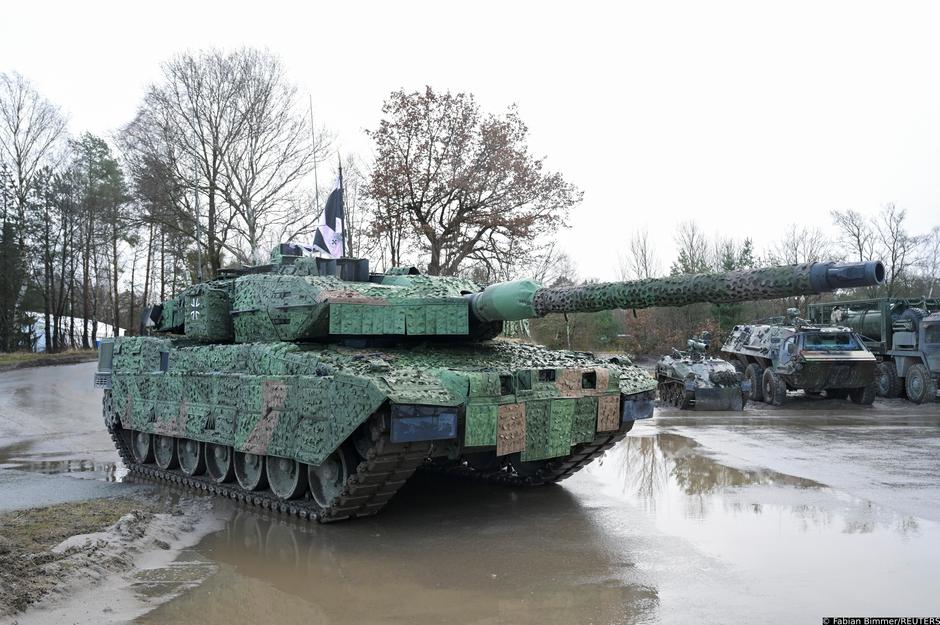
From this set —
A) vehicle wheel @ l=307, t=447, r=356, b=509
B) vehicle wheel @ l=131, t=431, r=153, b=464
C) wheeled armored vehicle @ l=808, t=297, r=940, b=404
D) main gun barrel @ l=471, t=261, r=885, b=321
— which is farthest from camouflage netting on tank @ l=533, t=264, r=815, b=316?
wheeled armored vehicle @ l=808, t=297, r=940, b=404

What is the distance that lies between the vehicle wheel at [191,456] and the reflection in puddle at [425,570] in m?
1.68

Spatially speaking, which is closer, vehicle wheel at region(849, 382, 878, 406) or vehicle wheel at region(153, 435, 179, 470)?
vehicle wheel at region(153, 435, 179, 470)

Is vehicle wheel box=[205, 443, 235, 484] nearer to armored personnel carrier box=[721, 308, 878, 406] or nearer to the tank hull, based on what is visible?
the tank hull

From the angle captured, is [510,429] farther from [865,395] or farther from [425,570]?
[865,395]

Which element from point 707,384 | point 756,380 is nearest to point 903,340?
point 756,380

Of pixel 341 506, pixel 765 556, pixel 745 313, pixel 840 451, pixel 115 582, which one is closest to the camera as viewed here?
pixel 115 582

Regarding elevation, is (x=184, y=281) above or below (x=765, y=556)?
above

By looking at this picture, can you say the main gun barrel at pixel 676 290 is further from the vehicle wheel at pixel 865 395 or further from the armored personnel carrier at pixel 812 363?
the vehicle wheel at pixel 865 395

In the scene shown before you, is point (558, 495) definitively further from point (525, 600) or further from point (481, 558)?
point (525, 600)

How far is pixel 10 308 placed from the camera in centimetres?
3550

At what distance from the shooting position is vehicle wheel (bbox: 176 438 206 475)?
10016 millimetres

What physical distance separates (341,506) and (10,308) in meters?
33.8

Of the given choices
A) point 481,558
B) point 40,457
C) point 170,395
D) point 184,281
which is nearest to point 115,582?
point 481,558

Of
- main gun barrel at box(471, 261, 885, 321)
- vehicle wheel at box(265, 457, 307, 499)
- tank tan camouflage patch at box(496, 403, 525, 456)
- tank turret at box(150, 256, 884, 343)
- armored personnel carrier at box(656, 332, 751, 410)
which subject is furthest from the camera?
armored personnel carrier at box(656, 332, 751, 410)
